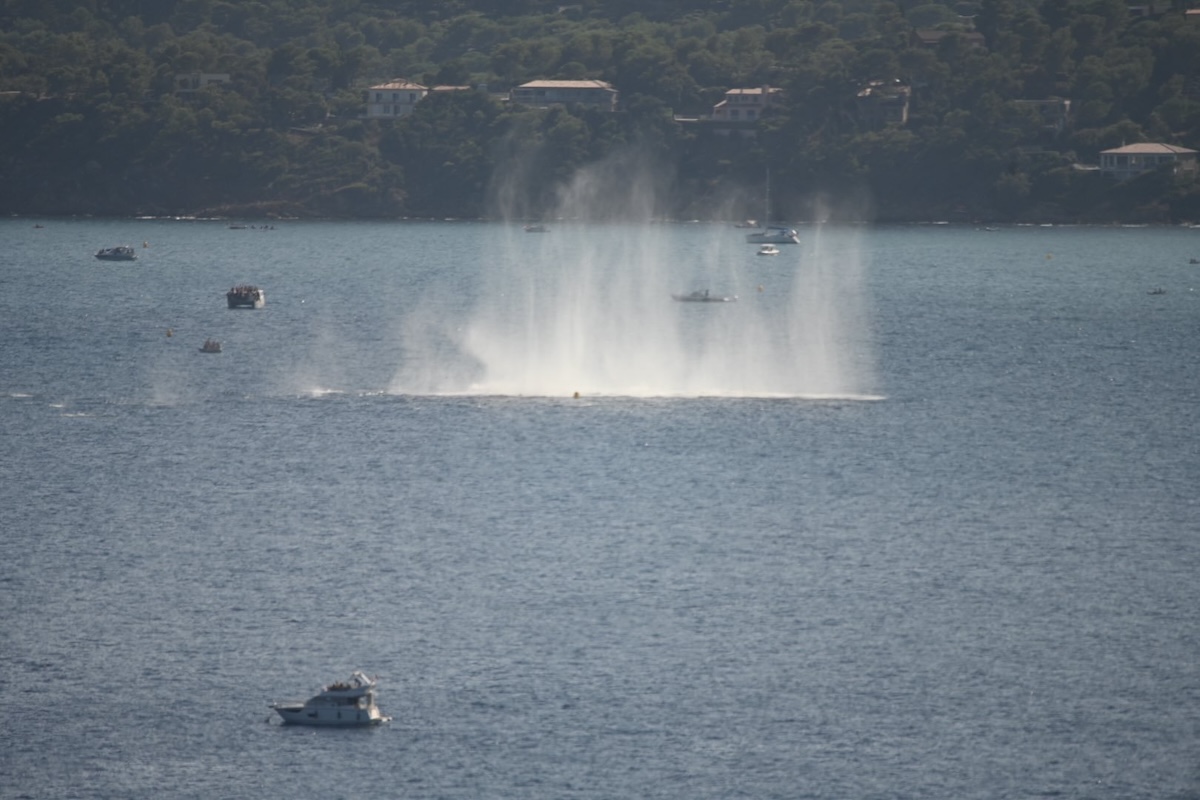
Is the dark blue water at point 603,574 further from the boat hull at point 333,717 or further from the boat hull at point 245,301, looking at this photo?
the boat hull at point 245,301

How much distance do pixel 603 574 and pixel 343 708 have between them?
67.6 ft

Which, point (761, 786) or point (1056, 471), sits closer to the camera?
point (761, 786)

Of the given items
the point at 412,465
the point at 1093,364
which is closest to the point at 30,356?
the point at 412,465

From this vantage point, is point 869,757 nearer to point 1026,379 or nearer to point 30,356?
point 1026,379

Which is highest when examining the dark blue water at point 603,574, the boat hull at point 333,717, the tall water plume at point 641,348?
the boat hull at point 333,717

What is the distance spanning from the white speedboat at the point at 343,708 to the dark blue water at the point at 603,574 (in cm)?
58

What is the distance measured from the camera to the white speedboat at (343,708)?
65625 millimetres

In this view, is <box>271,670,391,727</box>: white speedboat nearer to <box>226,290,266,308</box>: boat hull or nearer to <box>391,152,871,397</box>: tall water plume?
<box>391,152,871,397</box>: tall water plume

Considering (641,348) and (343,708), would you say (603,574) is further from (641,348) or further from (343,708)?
(641,348)

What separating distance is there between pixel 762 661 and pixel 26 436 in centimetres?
5761

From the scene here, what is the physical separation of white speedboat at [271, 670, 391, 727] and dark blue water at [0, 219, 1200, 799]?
58 cm

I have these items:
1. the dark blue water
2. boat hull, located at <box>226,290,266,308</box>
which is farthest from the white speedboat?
boat hull, located at <box>226,290,266,308</box>

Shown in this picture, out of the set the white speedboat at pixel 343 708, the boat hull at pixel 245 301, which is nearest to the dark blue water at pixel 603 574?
the white speedboat at pixel 343 708

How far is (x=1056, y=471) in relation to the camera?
10694 centimetres
